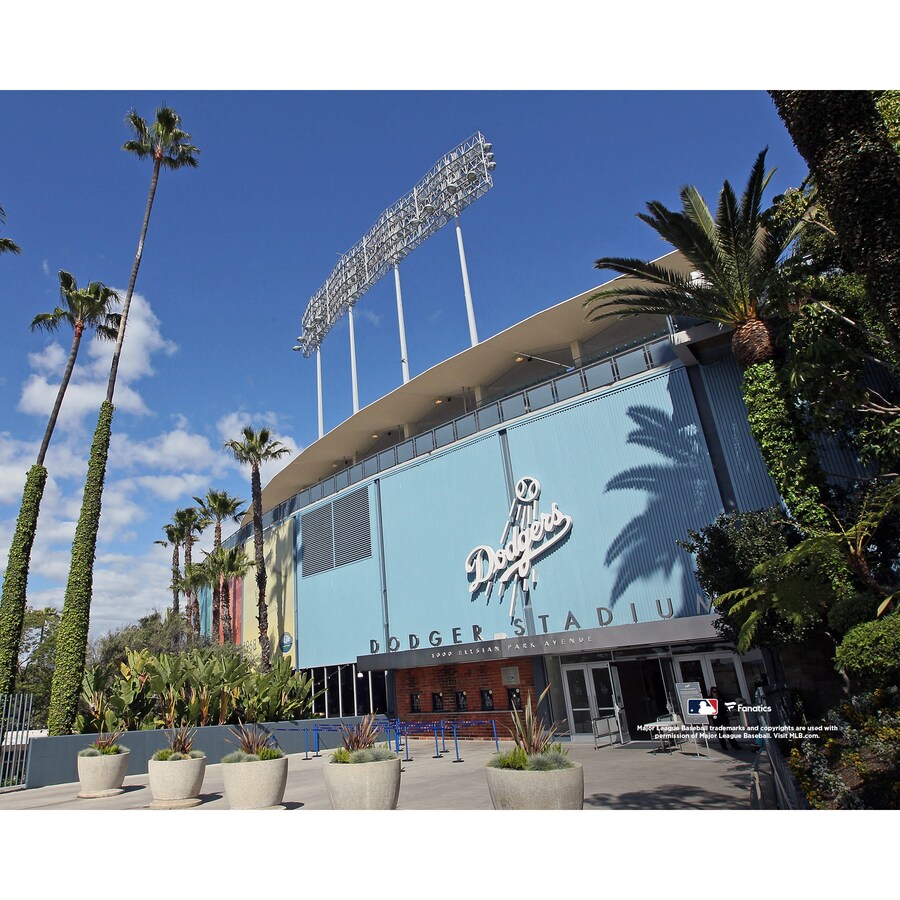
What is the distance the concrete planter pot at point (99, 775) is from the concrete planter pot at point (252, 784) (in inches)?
223

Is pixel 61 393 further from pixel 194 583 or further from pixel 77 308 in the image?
pixel 194 583

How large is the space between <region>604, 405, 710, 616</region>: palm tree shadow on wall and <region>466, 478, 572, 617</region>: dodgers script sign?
206cm

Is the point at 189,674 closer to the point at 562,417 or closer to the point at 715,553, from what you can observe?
the point at 562,417

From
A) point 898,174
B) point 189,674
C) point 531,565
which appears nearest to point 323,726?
point 189,674

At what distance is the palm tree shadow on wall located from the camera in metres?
16.2

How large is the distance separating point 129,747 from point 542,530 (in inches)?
523

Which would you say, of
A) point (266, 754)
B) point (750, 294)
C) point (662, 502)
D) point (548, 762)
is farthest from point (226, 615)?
point (548, 762)

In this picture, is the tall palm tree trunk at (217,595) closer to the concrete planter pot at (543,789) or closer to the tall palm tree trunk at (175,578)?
the tall palm tree trunk at (175,578)

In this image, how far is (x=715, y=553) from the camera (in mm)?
13516

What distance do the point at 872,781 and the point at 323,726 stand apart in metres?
17.9

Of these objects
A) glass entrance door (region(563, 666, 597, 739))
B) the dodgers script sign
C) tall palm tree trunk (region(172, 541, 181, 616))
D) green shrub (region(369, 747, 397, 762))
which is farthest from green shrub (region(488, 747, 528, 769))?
tall palm tree trunk (region(172, 541, 181, 616))

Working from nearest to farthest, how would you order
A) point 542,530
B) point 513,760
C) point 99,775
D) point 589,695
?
point 513,760, point 99,775, point 589,695, point 542,530

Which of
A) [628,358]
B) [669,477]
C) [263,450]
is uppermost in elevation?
[263,450]

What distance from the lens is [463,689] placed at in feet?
73.9
